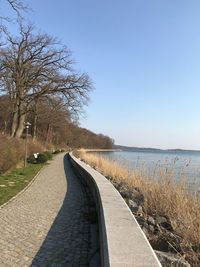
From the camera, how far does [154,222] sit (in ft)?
24.1

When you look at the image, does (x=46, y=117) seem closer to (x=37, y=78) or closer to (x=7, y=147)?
(x=37, y=78)

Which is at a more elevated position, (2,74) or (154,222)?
(2,74)

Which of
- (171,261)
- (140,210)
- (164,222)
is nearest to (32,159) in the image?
(140,210)

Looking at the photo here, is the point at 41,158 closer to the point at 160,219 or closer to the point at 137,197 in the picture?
the point at 137,197

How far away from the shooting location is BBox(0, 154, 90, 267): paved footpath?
565cm

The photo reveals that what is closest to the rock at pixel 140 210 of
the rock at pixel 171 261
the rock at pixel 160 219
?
the rock at pixel 160 219

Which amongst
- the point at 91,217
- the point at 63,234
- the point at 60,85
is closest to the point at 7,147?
the point at 91,217

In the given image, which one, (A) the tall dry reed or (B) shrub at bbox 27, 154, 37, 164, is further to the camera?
(B) shrub at bbox 27, 154, 37, 164

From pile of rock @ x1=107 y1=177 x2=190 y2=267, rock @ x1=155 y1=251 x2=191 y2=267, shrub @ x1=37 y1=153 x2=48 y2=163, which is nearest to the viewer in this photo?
rock @ x1=155 y1=251 x2=191 y2=267

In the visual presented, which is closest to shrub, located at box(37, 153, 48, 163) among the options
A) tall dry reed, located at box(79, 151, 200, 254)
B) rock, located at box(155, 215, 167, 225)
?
tall dry reed, located at box(79, 151, 200, 254)

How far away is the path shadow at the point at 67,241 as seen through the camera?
5.57 meters

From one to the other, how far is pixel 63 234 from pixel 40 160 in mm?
25234

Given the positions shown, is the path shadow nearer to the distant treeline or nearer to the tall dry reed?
the tall dry reed

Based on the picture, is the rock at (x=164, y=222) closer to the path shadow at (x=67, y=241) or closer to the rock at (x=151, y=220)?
the rock at (x=151, y=220)
